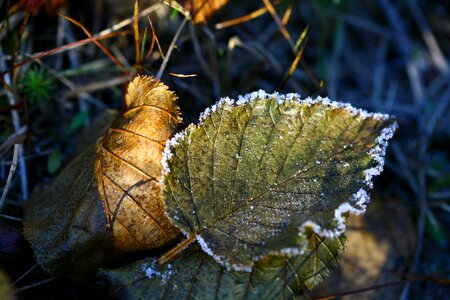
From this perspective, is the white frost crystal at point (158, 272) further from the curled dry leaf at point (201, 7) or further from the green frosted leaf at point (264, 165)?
the curled dry leaf at point (201, 7)

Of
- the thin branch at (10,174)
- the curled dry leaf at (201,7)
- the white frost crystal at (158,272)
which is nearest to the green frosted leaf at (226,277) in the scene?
the white frost crystal at (158,272)

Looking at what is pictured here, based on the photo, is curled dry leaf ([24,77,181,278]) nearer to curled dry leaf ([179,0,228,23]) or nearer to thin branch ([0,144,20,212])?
thin branch ([0,144,20,212])

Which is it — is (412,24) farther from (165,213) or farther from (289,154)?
(165,213)

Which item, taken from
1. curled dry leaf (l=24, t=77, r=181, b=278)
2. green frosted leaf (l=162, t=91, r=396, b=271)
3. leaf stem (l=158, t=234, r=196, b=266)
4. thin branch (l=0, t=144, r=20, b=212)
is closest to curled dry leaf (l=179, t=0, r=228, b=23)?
curled dry leaf (l=24, t=77, r=181, b=278)

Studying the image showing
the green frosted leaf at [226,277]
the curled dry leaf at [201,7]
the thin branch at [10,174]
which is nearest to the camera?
the green frosted leaf at [226,277]

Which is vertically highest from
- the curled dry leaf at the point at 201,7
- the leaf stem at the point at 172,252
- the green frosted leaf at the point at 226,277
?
the curled dry leaf at the point at 201,7

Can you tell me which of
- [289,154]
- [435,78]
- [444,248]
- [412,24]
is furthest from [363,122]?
[412,24]

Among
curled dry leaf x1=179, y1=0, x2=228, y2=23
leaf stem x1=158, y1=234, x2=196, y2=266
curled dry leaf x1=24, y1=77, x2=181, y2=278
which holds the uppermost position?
curled dry leaf x1=179, y1=0, x2=228, y2=23
